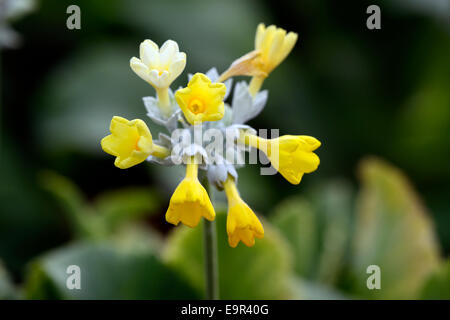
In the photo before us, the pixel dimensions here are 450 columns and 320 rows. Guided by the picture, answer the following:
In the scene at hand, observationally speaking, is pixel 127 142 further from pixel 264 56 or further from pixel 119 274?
pixel 119 274

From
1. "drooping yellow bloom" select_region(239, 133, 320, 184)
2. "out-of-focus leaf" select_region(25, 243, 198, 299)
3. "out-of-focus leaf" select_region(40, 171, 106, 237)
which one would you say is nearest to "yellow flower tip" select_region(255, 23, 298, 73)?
"drooping yellow bloom" select_region(239, 133, 320, 184)

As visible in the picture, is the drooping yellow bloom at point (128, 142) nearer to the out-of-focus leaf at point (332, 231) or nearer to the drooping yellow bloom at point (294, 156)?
the drooping yellow bloom at point (294, 156)

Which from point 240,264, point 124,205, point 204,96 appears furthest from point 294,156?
point 124,205

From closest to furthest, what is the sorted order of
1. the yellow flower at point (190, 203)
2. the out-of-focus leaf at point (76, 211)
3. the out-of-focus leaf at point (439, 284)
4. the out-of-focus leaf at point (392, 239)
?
the yellow flower at point (190, 203)
the out-of-focus leaf at point (439, 284)
the out-of-focus leaf at point (392, 239)
the out-of-focus leaf at point (76, 211)

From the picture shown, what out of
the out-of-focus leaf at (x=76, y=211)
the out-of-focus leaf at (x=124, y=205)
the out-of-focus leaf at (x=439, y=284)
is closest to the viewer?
the out-of-focus leaf at (x=439, y=284)

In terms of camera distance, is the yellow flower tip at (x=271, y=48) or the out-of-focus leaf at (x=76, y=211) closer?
the yellow flower tip at (x=271, y=48)

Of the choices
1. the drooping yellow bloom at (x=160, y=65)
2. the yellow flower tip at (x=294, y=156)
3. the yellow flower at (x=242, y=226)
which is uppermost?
the drooping yellow bloom at (x=160, y=65)

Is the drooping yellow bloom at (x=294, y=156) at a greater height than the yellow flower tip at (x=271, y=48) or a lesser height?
lesser

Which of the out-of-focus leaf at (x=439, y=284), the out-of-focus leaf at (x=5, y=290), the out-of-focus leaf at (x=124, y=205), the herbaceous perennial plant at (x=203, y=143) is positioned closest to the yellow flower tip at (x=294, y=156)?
the herbaceous perennial plant at (x=203, y=143)
